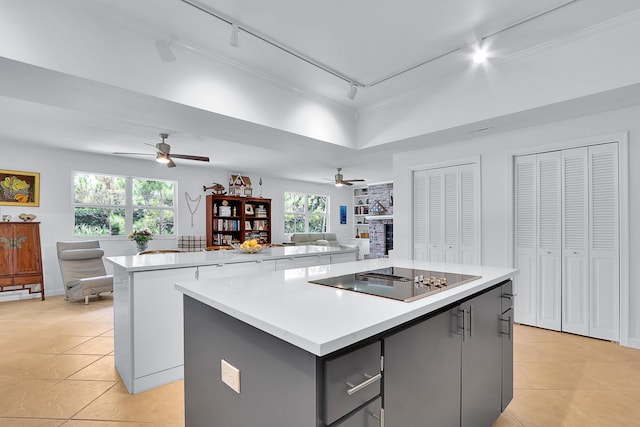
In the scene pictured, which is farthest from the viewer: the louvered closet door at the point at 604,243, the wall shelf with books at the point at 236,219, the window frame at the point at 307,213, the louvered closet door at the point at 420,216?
the window frame at the point at 307,213

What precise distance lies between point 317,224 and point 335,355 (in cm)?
908

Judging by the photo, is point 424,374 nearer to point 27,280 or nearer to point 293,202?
point 27,280

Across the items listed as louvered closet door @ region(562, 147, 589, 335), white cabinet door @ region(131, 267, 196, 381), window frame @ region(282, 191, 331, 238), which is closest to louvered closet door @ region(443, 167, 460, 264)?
louvered closet door @ region(562, 147, 589, 335)

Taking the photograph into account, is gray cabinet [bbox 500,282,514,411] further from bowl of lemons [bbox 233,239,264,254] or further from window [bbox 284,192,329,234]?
window [bbox 284,192,329,234]

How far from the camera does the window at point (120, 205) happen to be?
19.4ft

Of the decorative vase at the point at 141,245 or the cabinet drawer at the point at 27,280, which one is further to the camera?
the decorative vase at the point at 141,245

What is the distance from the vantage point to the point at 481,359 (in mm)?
1613

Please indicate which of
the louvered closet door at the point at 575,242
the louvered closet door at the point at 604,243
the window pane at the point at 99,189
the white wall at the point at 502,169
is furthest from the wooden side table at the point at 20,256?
the louvered closet door at the point at 604,243

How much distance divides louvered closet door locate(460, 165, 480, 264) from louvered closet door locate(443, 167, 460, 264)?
0.05 m

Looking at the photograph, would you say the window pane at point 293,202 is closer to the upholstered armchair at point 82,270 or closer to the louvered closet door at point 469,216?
the upholstered armchair at point 82,270

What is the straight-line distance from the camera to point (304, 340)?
33.4 inches

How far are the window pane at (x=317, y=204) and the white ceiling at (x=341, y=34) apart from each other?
5825mm

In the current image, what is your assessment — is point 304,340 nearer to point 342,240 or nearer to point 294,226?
point 294,226

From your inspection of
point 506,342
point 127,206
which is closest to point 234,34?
point 506,342
